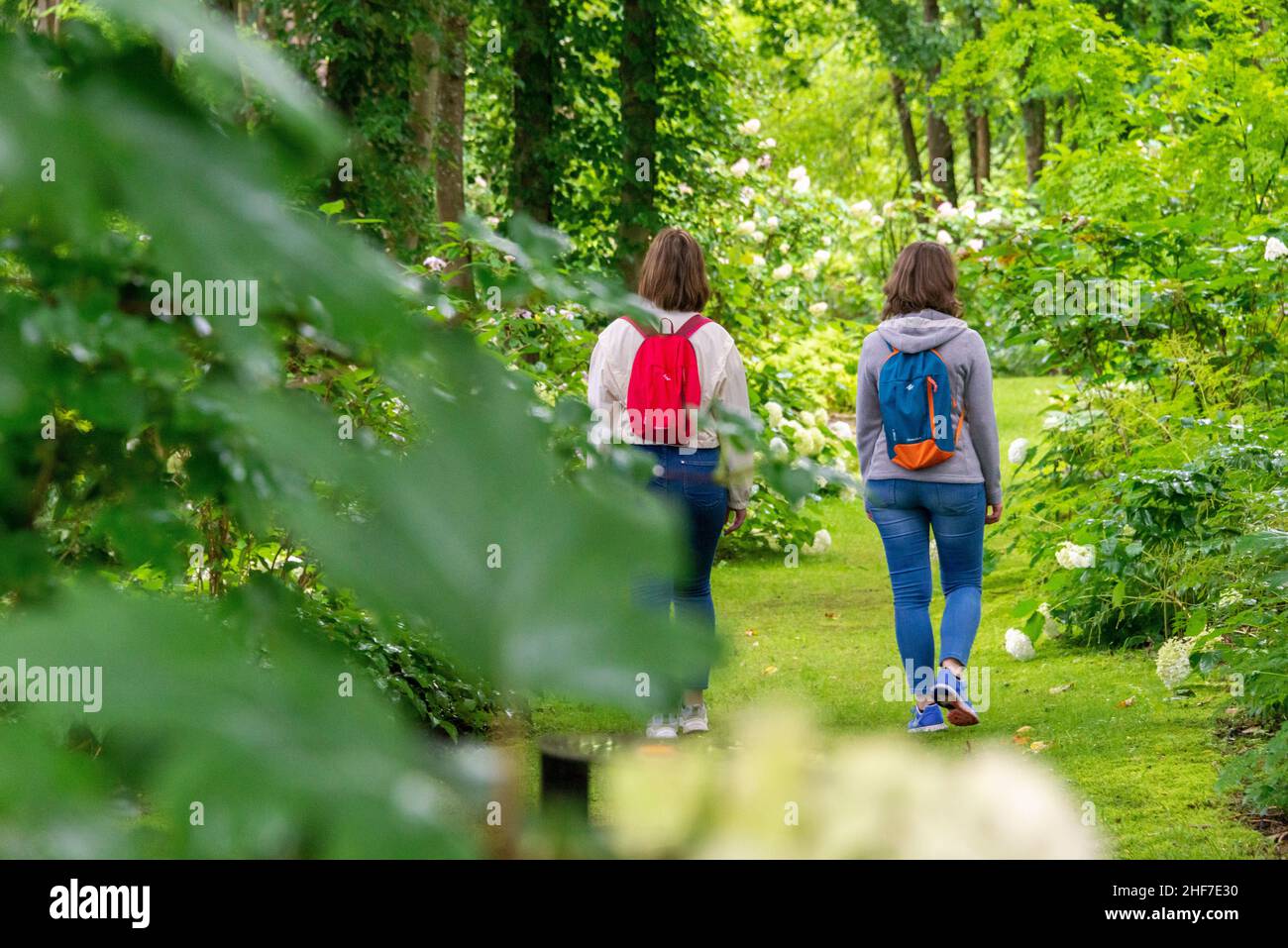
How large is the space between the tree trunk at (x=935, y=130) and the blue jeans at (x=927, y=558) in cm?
1014

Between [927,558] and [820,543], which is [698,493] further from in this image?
[820,543]

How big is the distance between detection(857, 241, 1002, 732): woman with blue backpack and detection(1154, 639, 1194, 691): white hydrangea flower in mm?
737

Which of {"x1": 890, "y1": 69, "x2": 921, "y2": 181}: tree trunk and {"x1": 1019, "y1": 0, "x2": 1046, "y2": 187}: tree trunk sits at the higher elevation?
{"x1": 890, "y1": 69, "x2": 921, "y2": 181}: tree trunk

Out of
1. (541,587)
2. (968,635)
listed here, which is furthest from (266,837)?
(968,635)

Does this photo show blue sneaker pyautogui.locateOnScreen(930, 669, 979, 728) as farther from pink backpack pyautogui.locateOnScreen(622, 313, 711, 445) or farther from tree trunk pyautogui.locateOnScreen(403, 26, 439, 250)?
tree trunk pyautogui.locateOnScreen(403, 26, 439, 250)

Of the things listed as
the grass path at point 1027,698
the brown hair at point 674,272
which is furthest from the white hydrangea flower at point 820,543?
the brown hair at point 674,272

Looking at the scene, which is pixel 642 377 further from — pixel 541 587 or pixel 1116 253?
pixel 541 587

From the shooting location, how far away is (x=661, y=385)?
503cm

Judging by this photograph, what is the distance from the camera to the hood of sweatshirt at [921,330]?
5168 millimetres

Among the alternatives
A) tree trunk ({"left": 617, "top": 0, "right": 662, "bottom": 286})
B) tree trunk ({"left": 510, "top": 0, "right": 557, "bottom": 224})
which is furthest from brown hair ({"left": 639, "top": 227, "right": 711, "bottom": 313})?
tree trunk ({"left": 510, "top": 0, "right": 557, "bottom": 224})

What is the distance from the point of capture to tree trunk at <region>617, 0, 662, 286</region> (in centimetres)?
1008

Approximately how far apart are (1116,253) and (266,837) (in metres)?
6.94

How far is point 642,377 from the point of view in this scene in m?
5.04

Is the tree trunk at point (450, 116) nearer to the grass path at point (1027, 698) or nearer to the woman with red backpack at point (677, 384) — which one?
the grass path at point (1027, 698)
